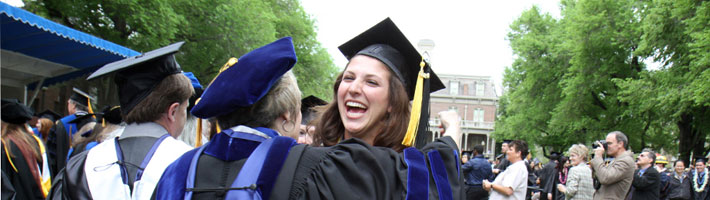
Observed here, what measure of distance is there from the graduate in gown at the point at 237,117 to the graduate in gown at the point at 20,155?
123 inches

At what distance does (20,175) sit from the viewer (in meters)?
4.38

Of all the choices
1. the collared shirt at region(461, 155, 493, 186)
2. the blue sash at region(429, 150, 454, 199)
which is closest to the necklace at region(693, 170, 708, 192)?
the collared shirt at region(461, 155, 493, 186)

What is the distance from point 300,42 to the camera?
21.6 metres

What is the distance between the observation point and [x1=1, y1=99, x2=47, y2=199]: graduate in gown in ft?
14.2

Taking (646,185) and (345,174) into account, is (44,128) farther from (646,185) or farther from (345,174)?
(646,185)

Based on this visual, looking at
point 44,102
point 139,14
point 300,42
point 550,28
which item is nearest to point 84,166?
point 139,14

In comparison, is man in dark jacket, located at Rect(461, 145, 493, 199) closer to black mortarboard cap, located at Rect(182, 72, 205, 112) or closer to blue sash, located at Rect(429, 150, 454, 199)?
black mortarboard cap, located at Rect(182, 72, 205, 112)

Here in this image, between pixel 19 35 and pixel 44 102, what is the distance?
595 inches

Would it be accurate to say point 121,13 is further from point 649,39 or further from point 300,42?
point 649,39

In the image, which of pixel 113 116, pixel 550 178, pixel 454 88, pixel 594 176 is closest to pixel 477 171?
pixel 594 176

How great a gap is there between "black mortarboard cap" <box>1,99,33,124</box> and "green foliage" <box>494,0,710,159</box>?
576 inches

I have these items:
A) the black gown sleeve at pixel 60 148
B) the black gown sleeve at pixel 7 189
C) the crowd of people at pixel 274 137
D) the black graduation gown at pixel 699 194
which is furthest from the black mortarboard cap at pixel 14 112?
the black graduation gown at pixel 699 194

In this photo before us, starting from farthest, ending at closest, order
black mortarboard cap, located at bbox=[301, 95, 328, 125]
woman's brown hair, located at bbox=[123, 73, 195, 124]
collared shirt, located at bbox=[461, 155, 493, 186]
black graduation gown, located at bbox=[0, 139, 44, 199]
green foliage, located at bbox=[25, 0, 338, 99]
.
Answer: green foliage, located at bbox=[25, 0, 338, 99] < collared shirt, located at bbox=[461, 155, 493, 186] < black mortarboard cap, located at bbox=[301, 95, 328, 125] < black graduation gown, located at bbox=[0, 139, 44, 199] < woman's brown hair, located at bbox=[123, 73, 195, 124]

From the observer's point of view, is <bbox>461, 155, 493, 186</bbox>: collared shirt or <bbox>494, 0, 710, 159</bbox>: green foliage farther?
<bbox>494, 0, 710, 159</bbox>: green foliage
